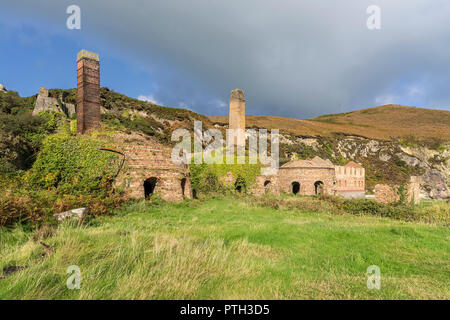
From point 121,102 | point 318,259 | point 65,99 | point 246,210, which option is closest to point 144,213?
point 246,210

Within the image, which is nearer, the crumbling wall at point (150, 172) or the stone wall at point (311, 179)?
the crumbling wall at point (150, 172)

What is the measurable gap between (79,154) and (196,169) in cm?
991

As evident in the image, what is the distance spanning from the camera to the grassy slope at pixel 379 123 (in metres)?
54.0

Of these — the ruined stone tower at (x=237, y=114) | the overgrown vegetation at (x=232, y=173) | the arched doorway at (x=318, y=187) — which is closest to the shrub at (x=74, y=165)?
the overgrown vegetation at (x=232, y=173)

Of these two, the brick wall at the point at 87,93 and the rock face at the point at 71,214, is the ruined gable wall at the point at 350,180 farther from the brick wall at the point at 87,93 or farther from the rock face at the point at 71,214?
the rock face at the point at 71,214

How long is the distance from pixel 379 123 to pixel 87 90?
243 ft

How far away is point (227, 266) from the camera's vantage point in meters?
4.16

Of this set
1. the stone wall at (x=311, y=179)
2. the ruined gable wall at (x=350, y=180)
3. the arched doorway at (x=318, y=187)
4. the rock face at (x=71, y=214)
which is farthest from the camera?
the ruined gable wall at (x=350, y=180)

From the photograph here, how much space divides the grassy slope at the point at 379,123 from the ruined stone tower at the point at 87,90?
36.2 metres

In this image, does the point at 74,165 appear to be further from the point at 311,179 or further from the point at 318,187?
the point at 318,187

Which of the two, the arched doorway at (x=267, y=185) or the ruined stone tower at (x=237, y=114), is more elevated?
the ruined stone tower at (x=237, y=114)

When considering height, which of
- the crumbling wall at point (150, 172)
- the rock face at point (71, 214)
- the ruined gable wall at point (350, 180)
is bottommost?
the ruined gable wall at point (350, 180)

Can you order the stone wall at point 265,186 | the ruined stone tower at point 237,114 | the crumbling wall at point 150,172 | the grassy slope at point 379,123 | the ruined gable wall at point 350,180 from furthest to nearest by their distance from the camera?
the grassy slope at point 379,123 < the ruined gable wall at point 350,180 < the ruined stone tower at point 237,114 < the stone wall at point 265,186 < the crumbling wall at point 150,172
